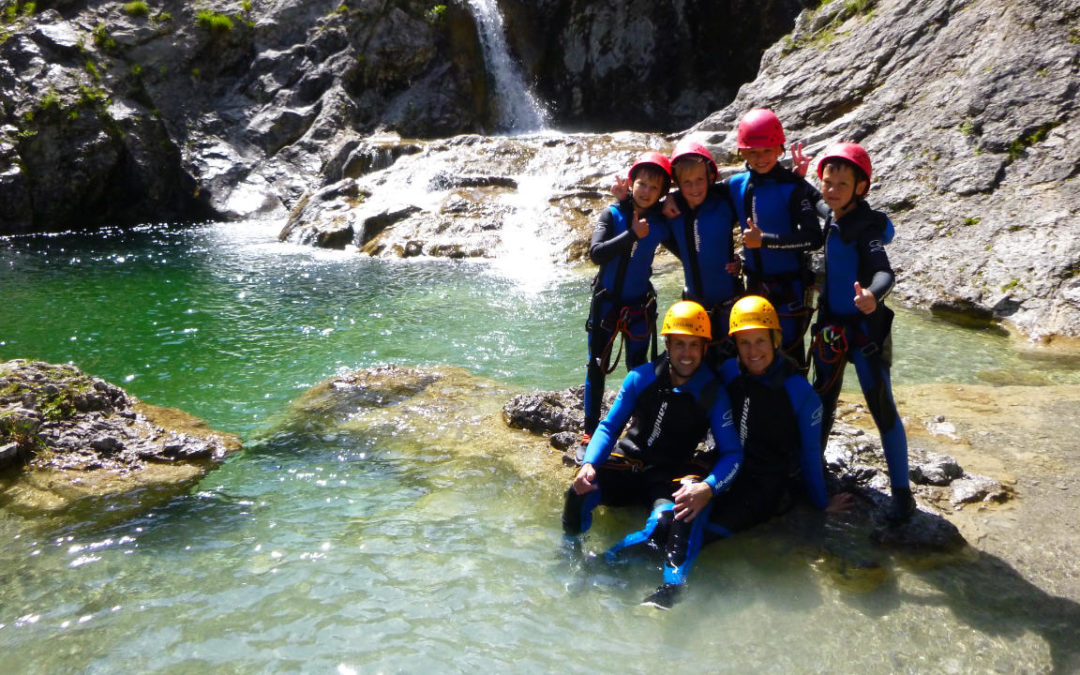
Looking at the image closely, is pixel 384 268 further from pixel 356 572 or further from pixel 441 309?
pixel 356 572

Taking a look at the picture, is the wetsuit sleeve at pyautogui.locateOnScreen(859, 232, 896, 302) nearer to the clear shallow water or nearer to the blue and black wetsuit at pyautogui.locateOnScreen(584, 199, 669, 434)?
the blue and black wetsuit at pyautogui.locateOnScreen(584, 199, 669, 434)

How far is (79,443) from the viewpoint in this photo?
19.6ft

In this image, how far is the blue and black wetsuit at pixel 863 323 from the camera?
4242mm

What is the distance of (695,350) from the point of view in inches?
172

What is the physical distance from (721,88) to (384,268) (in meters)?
15.3

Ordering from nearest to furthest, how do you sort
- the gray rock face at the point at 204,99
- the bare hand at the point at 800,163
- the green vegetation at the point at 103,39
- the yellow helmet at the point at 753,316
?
the yellow helmet at the point at 753,316
the bare hand at the point at 800,163
the gray rock face at the point at 204,99
the green vegetation at the point at 103,39

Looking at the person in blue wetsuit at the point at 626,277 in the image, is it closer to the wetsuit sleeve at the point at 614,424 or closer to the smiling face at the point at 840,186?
the wetsuit sleeve at the point at 614,424

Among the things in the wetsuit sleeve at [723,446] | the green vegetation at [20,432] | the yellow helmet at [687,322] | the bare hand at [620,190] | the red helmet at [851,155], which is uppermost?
the red helmet at [851,155]

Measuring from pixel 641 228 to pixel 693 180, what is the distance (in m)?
0.44

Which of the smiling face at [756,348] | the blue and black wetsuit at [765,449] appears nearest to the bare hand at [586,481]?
the blue and black wetsuit at [765,449]

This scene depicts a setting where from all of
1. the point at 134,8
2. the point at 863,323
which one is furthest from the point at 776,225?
the point at 134,8

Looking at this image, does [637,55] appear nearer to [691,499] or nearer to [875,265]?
[875,265]

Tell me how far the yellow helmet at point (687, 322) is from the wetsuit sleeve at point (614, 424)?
0.40 meters

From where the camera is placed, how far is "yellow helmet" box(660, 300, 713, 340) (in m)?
4.29
